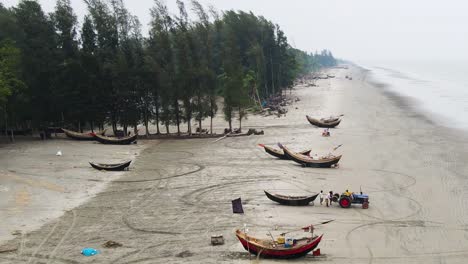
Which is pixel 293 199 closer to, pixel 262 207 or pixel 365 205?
pixel 262 207

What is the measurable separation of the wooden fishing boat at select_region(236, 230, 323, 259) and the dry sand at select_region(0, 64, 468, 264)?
40cm

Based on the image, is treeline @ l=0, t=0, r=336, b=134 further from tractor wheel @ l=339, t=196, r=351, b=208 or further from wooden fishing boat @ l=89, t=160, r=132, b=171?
tractor wheel @ l=339, t=196, r=351, b=208

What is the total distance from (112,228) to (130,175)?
40.0ft

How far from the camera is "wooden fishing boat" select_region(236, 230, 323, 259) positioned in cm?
2006

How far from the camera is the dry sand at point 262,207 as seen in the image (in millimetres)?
21438

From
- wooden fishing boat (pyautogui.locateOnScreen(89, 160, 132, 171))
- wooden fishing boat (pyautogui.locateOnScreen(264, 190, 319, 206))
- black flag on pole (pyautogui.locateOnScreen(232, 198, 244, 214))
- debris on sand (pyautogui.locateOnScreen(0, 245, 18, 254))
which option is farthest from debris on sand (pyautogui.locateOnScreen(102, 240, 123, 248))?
wooden fishing boat (pyautogui.locateOnScreen(89, 160, 132, 171))

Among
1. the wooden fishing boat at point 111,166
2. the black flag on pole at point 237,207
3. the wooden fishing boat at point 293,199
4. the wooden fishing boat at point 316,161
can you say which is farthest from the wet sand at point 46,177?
the wooden fishing boat at point 316,161

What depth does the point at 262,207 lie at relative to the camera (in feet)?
90.8

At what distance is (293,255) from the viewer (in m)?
20.4

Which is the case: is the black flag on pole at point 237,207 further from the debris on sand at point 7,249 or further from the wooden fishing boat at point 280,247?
the debris on sand at point 7,249

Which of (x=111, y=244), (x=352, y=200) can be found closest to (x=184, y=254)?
(x=111, y=244)

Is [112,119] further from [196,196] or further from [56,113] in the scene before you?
[196,196]

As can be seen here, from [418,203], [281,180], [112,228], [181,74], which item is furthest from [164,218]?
[181,74]

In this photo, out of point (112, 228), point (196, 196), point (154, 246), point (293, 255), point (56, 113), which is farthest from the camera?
point (56, 113)
